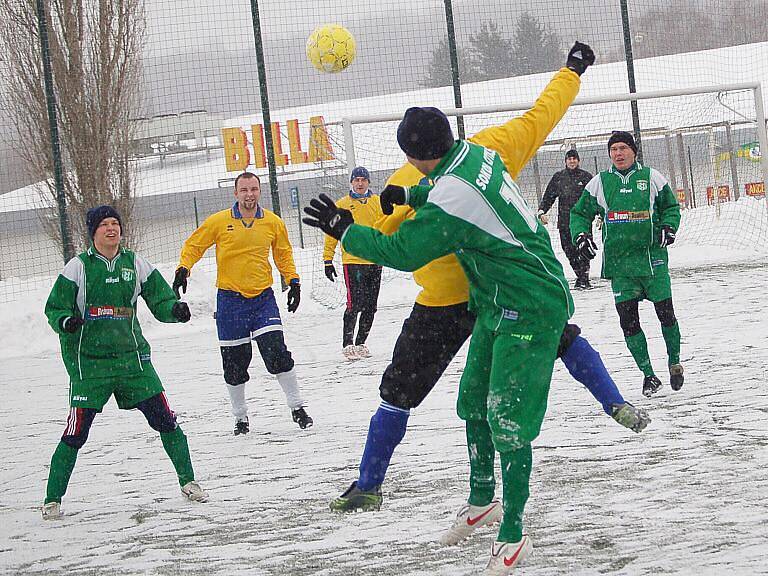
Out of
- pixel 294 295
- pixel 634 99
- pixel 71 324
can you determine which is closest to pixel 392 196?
pixel 71 324

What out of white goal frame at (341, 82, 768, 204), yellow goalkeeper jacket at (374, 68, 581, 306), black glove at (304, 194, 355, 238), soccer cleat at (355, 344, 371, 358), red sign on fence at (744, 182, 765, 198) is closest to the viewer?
black glove at (304, 194, 355, 238)

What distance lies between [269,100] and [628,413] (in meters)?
11.4

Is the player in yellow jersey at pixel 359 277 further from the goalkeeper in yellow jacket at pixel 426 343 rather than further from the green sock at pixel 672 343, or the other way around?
the goalkeeper in yellow jacket at pixel 426 343

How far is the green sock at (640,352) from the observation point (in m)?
6.89

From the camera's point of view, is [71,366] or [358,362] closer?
[71,366]

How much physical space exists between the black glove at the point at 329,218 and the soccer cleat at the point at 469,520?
1.34 metres

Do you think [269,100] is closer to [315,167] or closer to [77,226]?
[77,226]

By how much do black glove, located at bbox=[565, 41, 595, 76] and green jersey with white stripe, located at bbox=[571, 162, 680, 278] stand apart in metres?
2.29

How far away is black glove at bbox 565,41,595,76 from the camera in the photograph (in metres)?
4.81

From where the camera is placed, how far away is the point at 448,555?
3998 millimetres

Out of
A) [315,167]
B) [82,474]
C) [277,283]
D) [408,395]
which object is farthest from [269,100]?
[408,395]

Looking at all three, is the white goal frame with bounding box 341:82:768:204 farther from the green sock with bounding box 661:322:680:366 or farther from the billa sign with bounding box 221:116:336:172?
the green sock with bounding box 661:322:680:366

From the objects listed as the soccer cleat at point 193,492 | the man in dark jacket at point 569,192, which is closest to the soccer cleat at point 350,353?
the man in dark jacket at point 569,192

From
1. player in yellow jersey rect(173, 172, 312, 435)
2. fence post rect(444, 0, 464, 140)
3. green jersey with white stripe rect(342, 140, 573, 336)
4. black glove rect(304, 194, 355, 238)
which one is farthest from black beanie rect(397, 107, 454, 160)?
fence post rect(444, 0, 464, 140)
